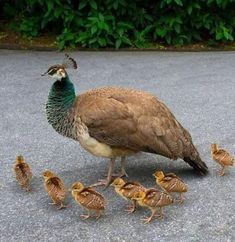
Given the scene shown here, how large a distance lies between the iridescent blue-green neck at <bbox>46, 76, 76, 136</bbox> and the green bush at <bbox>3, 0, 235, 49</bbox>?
549 centimetres

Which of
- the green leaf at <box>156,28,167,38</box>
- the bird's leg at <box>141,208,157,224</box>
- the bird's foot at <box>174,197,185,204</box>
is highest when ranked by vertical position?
the bird's leg at <box>141,208,157,224</box>

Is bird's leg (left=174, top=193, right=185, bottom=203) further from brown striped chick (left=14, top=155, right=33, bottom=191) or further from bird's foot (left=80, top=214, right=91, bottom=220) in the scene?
brown striped chick (left=14, top=155, right=33, bottom=191)

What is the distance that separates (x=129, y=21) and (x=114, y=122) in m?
6.27

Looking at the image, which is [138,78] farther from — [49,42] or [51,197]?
[51,197]

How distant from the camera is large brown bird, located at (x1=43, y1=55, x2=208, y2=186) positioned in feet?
14.0

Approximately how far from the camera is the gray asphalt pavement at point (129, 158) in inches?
152

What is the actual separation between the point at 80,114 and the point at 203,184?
116 centimetres

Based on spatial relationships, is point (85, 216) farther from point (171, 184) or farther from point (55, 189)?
point (171, 184)

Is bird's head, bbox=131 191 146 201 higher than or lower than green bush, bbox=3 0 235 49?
higher

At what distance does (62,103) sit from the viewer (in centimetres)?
440

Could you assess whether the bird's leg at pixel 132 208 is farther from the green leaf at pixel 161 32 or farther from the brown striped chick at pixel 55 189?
the green leaf at pixel 161 32

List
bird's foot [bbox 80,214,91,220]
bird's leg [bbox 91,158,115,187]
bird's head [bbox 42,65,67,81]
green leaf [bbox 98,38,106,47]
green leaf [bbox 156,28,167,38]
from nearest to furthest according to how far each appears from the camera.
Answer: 1. bird's foot [bbox 80,214,91,220]
2. bird's head [bbox 42,65,67,81]
3. bird's leg [bbox 91,158,115,187]
4. green leaf [bbox 98,38,106,47]
5. green leaf [bbox 156,28,167,38]

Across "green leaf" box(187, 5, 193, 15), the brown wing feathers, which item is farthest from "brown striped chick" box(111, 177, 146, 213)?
"green leaf" box(187, 5, 193, 15)

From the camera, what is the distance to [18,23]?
10633mm
